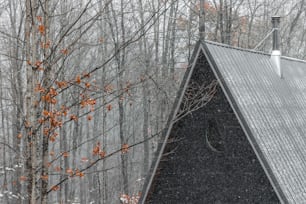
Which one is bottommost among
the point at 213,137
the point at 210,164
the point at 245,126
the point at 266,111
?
the point at 210,164

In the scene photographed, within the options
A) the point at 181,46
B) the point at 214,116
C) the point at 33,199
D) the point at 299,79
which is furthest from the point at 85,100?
the point at 181,46

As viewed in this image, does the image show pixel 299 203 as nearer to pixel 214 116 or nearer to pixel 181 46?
pixel 214 116

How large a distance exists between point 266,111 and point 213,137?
49.8 inches

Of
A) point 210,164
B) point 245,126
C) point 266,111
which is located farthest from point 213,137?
point 266,111

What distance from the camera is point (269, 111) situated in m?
9.74

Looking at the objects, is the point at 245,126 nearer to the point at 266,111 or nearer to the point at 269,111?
the point at 266,111

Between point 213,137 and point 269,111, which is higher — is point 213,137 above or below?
below

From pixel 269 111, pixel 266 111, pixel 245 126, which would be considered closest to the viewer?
pixel 245 126

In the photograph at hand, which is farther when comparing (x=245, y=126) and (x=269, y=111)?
(x=269, y=111)

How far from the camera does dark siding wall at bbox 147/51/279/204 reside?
29.7 ft

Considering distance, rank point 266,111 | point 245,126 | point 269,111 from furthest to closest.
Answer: point 269,111, point 266,111, point 245,126

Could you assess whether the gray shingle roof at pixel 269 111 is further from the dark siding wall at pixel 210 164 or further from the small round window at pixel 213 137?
the small round window at pixel 213 137

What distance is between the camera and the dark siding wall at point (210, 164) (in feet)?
29.7

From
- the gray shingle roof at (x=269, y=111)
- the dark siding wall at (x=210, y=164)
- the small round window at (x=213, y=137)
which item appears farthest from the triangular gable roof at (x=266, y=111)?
the small round window at (x=213, y=137)
